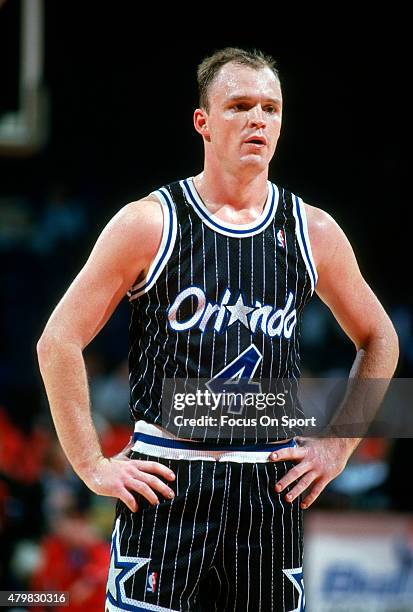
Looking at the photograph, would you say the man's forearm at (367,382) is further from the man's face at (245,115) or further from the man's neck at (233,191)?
the man's face at (245,115)

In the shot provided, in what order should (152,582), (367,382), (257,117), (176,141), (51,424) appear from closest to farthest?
(152,582), (257,117), (367,382), (51,424), (176,141)

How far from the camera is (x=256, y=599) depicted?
3059 mm

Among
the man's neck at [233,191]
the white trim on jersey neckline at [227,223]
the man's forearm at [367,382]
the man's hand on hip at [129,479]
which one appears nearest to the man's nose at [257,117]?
the man's neck at [233,191]

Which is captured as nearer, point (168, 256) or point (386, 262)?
point (168, 256)

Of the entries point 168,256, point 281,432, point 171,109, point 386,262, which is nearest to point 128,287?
point 168,256

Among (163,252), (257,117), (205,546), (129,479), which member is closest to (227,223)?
(163,252)

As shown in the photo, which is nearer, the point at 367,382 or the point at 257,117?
the point at 257,117

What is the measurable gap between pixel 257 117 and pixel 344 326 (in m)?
0.81

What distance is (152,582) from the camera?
3.01 meters

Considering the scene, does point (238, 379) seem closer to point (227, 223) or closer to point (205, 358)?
point (205, 358)

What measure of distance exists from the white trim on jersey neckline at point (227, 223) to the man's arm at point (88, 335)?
144mm

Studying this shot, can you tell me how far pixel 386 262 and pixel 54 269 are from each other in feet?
10.2

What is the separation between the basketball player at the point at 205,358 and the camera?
3.05 m

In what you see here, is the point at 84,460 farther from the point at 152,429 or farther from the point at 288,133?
the point at 288,133
